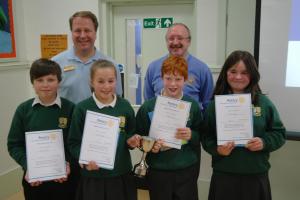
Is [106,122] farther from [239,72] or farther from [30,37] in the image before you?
[30,37]

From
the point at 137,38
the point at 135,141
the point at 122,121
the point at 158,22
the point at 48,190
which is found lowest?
the point at 48,190

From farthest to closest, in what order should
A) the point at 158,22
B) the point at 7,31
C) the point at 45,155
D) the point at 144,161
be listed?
the point at 158,22
the point at 7,31
the point at 144,161
the point at 45,155

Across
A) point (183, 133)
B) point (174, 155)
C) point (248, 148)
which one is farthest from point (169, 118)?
point (248, 148)

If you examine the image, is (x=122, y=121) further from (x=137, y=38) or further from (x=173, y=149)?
(x=137, y=38)

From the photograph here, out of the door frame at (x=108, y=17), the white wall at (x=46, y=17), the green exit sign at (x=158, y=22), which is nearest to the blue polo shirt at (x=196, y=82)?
the door frame at (x=108, y=17)

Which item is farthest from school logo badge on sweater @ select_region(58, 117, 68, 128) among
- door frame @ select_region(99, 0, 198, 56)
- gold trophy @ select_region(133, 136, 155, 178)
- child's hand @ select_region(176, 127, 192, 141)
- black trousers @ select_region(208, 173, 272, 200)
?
door frame @ select_region(99, 0, 198, 56)

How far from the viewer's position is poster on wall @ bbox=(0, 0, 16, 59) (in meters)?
3.40

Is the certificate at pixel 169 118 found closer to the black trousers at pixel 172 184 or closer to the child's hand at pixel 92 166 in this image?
the black trousers at pixel 172 184

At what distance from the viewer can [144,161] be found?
77.6 inches

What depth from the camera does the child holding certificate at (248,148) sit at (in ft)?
6.15

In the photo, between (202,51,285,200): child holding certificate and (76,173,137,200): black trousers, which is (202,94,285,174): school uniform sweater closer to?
(202,51,285,200): child holding certificate

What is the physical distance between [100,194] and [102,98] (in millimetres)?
580

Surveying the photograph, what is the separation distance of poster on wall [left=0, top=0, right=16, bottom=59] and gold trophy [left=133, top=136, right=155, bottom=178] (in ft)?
7.66

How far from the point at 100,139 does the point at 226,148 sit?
741mm
